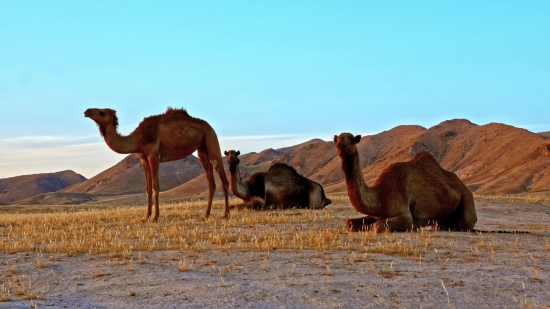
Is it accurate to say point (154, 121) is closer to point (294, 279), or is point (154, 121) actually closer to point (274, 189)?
point (274, 189)

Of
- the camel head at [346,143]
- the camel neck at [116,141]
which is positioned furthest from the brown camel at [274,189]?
the camel head at [346,143]

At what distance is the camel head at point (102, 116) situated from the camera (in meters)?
14.9

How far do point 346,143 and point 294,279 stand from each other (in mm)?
3765

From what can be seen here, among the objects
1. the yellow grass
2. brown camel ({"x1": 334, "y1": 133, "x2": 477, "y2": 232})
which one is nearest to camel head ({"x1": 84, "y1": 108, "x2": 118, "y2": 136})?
the yellow grass

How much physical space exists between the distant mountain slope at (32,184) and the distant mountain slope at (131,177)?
14759mm

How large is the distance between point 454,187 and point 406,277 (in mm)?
5216

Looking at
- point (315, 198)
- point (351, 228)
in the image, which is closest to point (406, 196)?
point (351, 228)

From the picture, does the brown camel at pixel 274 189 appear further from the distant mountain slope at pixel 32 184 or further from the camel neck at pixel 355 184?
the distant mountain slope at pixel 32 184

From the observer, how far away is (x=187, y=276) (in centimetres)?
762

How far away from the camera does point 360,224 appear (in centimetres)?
1178

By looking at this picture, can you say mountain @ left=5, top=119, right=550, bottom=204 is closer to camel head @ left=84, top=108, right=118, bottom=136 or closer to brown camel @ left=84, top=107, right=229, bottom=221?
brown camel @ left=84, top=107, right=229, bottom=221

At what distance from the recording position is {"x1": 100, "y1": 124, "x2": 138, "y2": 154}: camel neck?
15336 mm

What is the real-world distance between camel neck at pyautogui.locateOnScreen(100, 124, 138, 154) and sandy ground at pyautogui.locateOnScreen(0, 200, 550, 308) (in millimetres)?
5834

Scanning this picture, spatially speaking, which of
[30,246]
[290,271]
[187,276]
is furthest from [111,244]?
[290,271]
